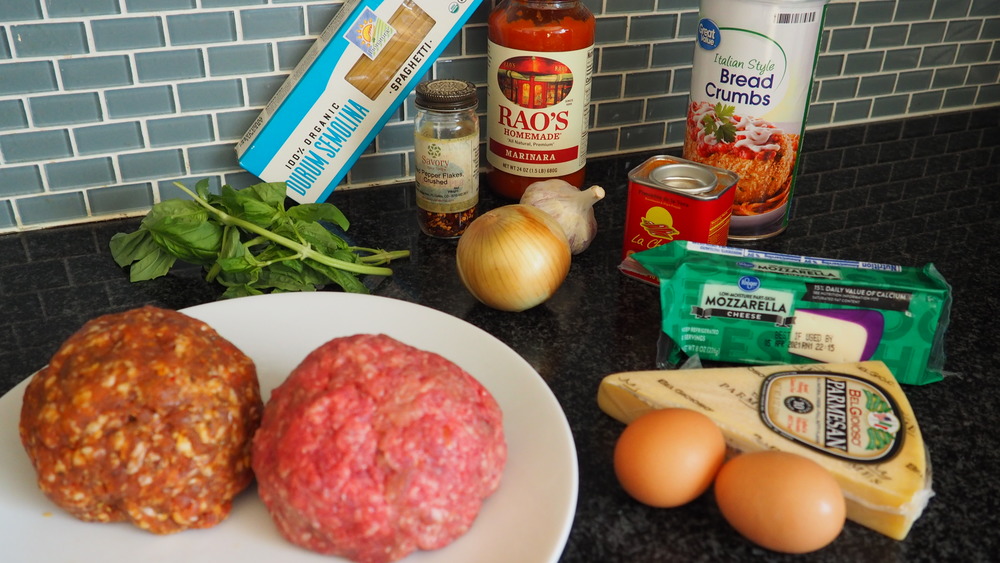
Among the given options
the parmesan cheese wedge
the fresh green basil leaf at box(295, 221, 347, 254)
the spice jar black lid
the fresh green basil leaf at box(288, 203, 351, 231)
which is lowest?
the parmesan cheese wedge

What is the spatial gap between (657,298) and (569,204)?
0.17m

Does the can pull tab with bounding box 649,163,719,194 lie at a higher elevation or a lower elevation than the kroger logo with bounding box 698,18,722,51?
lower

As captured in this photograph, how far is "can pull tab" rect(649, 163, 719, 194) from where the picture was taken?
1.01m

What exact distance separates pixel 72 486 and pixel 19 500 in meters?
0.07

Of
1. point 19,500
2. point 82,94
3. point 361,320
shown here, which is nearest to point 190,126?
point 82,94

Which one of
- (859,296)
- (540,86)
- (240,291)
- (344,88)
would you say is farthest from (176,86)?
(859,296)

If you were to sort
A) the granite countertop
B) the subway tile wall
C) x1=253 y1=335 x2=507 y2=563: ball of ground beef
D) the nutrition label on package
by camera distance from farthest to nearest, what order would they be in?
the subway tile wall → the nutrition label on package → the granite countertop → x1=253 y1=335 x2=507 y2=563: ball of ground beef

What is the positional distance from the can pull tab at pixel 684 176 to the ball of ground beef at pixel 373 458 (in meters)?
0.48

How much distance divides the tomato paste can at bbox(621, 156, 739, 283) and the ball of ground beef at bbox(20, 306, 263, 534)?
543 millimetres

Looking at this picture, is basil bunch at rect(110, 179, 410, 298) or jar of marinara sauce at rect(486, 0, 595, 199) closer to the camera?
basil bunch at rect(110, 179, 410, 298)

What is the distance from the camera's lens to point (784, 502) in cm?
63

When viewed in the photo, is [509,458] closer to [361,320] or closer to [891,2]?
[361,320]

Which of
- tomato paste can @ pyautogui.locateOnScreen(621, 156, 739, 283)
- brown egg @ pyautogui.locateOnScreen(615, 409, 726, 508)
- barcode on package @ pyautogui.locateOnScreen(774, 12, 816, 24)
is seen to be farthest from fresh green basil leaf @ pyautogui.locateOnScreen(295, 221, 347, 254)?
barcode on package @ pyautogui.locateOnScreen(774, 12, 816, 24)

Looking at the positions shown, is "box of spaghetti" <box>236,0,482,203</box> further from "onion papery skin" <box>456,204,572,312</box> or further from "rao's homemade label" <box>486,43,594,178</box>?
"onion papery skin" <box>456,204,572,312</box>
